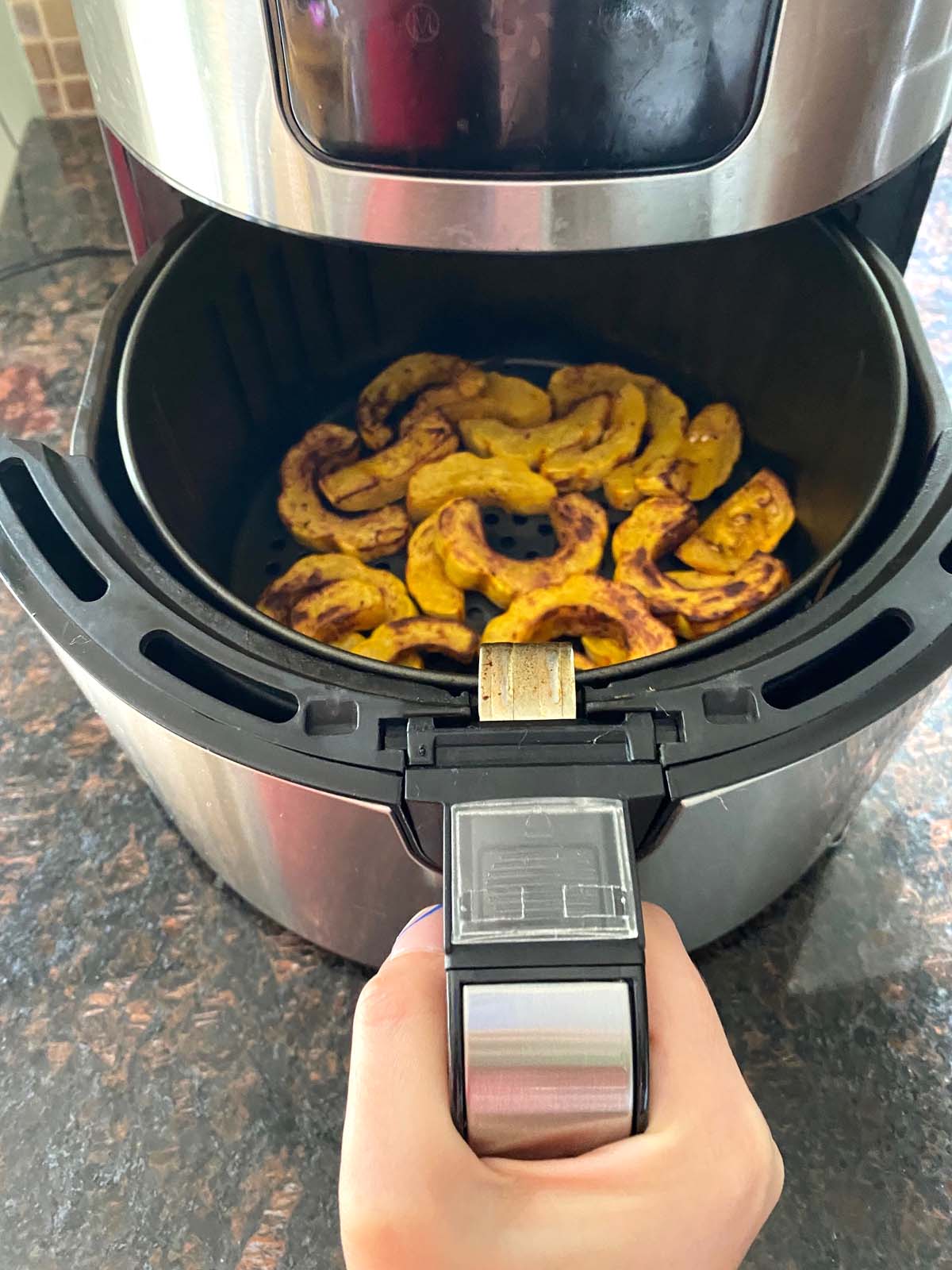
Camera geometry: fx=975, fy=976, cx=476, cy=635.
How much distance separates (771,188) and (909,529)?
0.16 meters

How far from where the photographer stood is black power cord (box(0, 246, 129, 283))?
929 mm

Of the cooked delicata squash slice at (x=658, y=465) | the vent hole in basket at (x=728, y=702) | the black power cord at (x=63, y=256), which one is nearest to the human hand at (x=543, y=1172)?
the vent hole in basket at (x=728, y=702)

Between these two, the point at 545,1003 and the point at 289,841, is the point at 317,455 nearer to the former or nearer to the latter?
the point at 289,841

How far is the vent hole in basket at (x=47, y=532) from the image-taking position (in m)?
0.47

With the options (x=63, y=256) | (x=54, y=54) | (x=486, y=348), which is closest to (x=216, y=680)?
(x=486, y=348)

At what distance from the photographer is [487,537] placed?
75cm

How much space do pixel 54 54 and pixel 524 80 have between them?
2.71 feet

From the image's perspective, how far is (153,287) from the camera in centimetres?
58

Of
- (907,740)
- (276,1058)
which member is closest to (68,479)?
(276,1058)

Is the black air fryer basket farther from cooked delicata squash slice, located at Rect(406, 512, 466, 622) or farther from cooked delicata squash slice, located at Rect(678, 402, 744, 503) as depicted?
cooked delicata squash slice, located at Rect(406, 512, 466, 622)

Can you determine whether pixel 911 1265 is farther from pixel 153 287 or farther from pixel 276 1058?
pixel 153 287

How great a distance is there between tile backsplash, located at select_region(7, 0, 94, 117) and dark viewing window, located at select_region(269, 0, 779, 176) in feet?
2.13

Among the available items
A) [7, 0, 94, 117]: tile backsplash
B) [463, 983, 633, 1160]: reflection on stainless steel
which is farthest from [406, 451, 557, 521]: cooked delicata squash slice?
[7, 0, 94, 117]: tile backsplash

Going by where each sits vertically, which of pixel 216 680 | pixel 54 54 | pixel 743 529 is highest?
pixel 54 54
